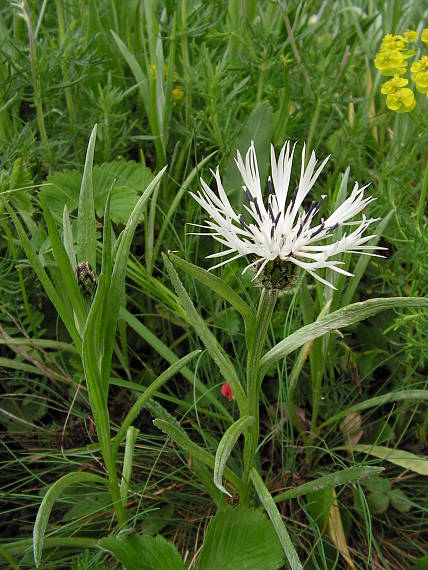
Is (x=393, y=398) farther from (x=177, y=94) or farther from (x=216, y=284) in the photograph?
(x=177, y=94)

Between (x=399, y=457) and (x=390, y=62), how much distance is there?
2.44ft

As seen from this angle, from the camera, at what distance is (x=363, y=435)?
1343mm

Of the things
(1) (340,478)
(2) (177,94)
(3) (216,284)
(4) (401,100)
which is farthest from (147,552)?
(2) (177,94)

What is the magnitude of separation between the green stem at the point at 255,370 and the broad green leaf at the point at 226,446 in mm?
34

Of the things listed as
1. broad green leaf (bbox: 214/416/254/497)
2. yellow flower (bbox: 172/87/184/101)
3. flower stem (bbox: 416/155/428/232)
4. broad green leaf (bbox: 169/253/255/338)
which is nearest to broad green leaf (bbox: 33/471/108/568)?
broad green leaf (bbox: 214/416/254/497)

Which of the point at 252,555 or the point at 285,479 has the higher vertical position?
the point at 252,555

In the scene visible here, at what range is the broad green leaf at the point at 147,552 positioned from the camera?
3.08ft

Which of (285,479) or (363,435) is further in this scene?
(363,435)

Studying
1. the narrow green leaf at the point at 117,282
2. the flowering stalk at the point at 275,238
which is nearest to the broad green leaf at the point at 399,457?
the flowering stalk at the point at 275,238

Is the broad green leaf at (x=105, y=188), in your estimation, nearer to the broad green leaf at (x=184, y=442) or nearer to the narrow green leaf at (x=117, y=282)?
the narrow green leaf at (x=117, y=282)

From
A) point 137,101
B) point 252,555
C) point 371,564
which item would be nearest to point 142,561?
point 252,555

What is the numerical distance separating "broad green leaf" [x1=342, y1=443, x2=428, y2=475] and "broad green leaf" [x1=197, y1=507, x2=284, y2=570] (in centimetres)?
25

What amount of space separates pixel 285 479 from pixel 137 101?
0.98m

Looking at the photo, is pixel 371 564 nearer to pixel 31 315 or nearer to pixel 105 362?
pixel 105 362
